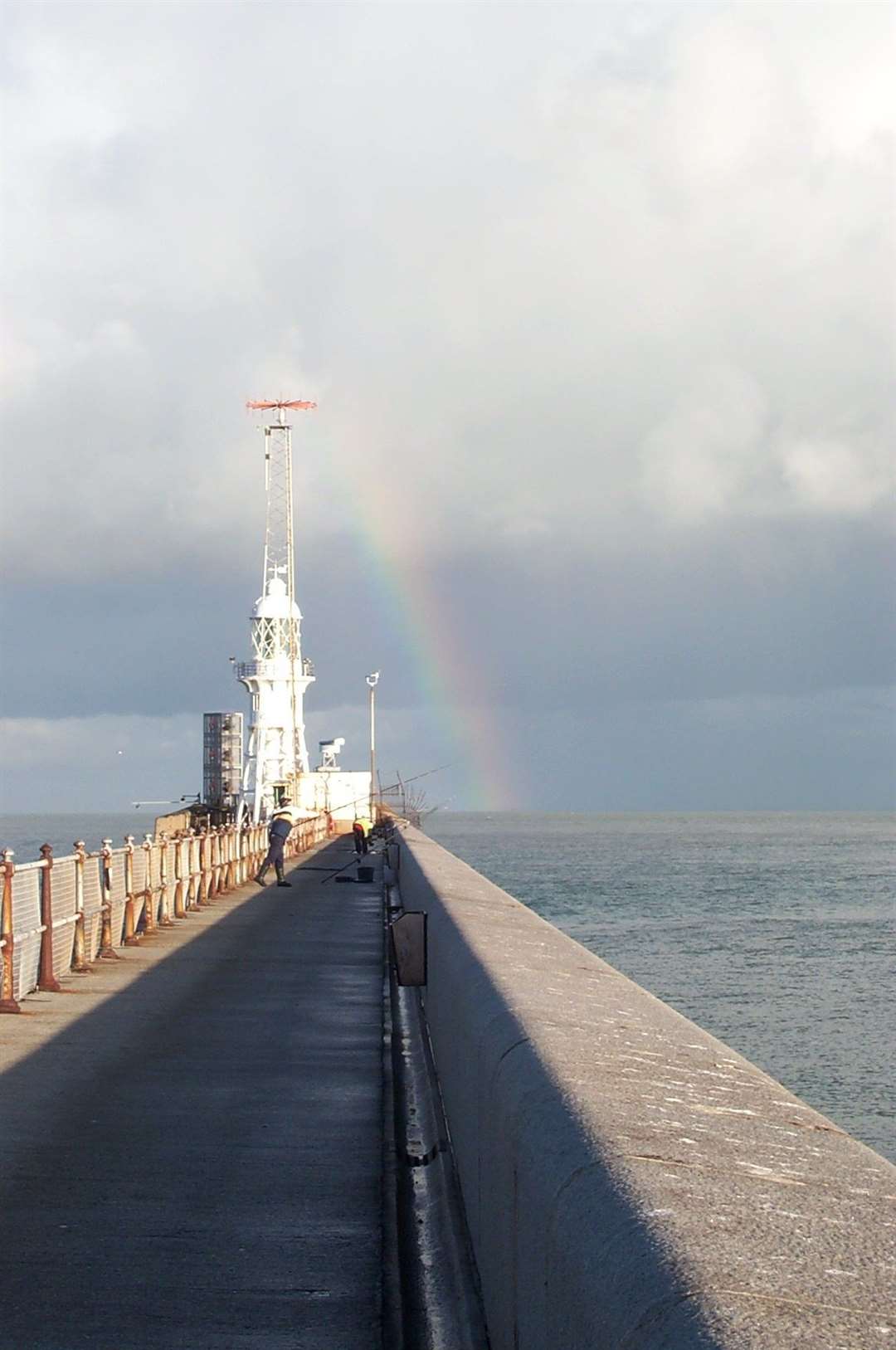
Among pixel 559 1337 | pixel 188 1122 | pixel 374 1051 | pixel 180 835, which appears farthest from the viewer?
pixel 180 835

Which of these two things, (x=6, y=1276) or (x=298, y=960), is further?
(x=298, y=960)

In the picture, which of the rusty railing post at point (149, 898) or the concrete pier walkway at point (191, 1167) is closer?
the concrete pier walkway at point (191, 1167)

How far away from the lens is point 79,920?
726 inches

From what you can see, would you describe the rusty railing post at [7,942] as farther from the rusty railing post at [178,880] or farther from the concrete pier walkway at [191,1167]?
the rusty railing post at [178,880]

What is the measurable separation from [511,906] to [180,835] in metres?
16.4

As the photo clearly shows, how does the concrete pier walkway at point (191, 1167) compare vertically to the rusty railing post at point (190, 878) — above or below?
below

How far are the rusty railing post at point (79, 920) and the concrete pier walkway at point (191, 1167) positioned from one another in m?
0.59

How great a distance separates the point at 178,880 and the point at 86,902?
29.3 feet

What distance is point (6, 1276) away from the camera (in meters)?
6.83

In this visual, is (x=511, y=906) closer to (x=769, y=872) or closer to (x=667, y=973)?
(x=667, y=973)

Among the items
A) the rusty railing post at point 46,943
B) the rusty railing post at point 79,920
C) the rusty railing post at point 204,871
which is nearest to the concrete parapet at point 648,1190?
the rusty railing post at point 46,943

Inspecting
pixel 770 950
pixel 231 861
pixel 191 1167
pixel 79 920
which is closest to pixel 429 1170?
pixel 191 1167

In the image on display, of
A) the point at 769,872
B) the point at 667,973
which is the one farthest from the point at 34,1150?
the point at 769,872

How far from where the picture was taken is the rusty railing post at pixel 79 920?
18406mm
